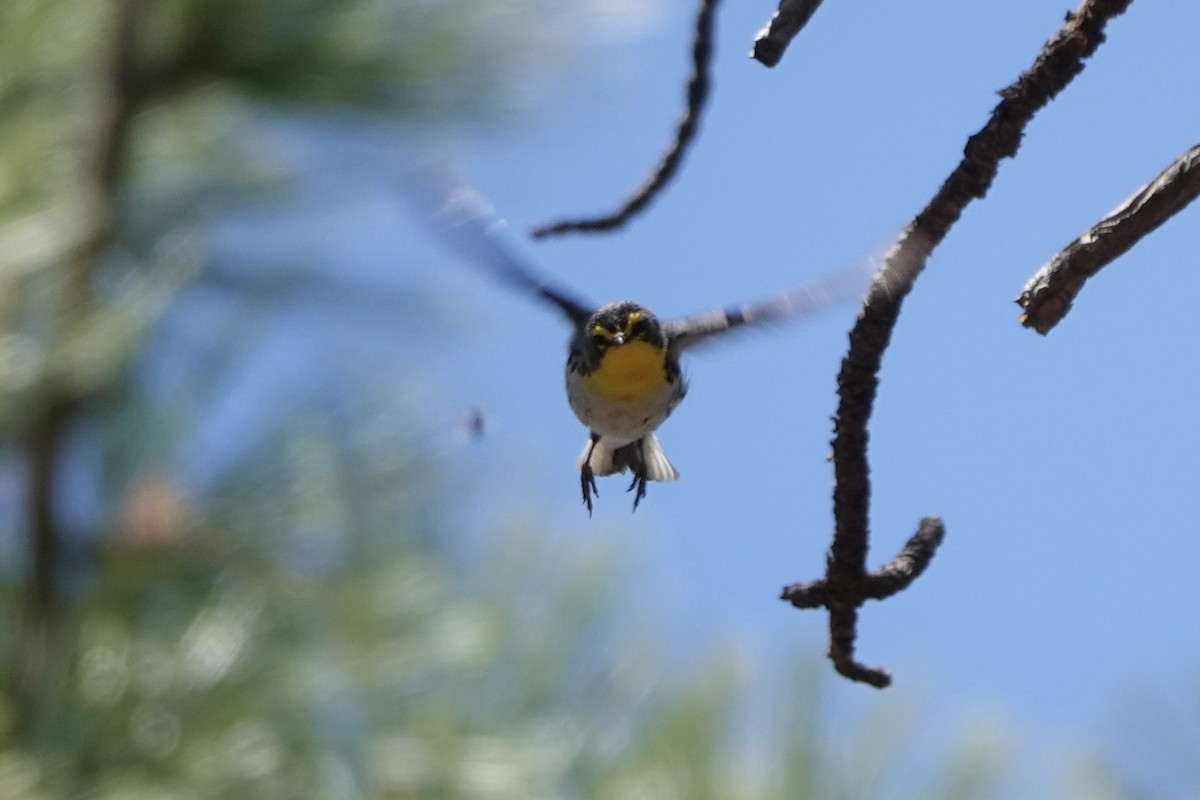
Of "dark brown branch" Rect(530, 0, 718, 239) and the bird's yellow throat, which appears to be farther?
the bird's yellow throat

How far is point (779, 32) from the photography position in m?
0.55

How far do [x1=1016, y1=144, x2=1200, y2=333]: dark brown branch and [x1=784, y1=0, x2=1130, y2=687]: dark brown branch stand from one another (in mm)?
40

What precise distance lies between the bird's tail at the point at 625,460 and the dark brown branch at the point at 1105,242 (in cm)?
79

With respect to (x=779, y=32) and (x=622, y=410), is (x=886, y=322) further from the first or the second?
(x=622, y=410)

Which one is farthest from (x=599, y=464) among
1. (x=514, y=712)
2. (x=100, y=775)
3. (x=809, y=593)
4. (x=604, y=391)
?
(x=514, y=712)

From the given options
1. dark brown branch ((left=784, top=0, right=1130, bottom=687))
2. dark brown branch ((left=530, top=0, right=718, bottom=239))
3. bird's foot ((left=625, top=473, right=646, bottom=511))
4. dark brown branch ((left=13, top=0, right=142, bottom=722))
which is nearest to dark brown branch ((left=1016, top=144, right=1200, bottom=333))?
dark brown branch ((left=784, top=0, right=1130, bottom=687))

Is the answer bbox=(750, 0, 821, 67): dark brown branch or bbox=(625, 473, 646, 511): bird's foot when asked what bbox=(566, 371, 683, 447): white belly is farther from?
bbox=(750, 0, 821, 67): dark brown branch

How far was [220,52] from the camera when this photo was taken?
2053 mm

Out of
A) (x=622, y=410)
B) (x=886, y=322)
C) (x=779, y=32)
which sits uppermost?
(x=622, y=410)

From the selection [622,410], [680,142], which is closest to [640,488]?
[622,410]

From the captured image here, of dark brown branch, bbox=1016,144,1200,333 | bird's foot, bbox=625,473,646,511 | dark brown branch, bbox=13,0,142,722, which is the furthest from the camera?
dark brown branch, bbox=13,0,142,722

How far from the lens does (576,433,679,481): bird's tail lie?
1.34 meters

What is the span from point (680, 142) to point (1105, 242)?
0.27 meters

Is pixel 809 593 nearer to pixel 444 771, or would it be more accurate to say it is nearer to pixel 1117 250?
pixel 1117 250
